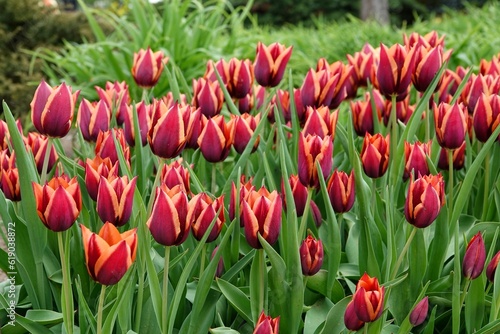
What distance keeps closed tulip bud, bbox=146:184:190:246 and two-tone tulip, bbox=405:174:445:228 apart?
45 centimetres

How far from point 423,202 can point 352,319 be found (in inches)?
10.6

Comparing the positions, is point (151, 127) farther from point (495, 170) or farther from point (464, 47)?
point (464, 47)

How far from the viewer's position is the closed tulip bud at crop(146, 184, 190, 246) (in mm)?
1142

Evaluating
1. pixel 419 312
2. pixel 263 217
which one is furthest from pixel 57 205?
pixel 419 312

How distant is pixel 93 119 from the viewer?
168 cm

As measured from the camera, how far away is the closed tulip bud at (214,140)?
5.04 ft

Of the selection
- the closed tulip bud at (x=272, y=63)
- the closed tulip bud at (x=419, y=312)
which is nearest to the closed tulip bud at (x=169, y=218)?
the closed tulip bud at (x=419, y=312)

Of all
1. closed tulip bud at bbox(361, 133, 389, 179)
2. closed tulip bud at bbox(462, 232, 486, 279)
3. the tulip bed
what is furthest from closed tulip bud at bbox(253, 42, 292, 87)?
closed tulip bud at bbox(462, 232, 486, 279)

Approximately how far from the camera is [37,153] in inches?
64.6

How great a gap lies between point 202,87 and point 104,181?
72 cm

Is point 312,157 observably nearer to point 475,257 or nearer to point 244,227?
point 244,227

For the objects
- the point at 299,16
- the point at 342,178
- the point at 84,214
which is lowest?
the point at 299,16

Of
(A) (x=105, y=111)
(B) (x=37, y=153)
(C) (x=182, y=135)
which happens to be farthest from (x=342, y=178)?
(B) (x=37, y=153)

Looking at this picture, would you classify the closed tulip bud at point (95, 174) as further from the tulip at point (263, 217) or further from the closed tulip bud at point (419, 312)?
the closed tulip bud at point (419, 312)
